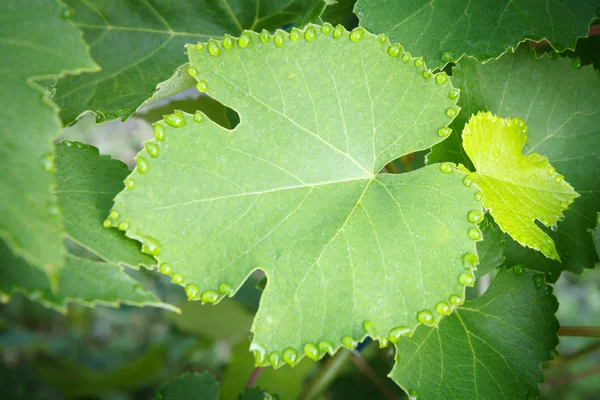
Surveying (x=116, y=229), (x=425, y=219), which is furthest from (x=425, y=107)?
(x=116, y=229)

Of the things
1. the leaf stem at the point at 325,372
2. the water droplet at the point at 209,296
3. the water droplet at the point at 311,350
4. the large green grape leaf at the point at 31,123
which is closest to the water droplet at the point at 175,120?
the large green grape leaf at the point at 31,123

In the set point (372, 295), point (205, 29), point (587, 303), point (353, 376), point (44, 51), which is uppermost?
point (44, 51)

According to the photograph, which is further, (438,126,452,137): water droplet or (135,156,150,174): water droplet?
(438,126,452,137): water droplet

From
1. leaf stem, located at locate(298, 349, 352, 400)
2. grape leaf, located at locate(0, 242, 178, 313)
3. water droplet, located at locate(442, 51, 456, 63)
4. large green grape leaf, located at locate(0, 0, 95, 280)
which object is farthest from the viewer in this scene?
leaf stem, located at locate(298, 349, 352, 400)

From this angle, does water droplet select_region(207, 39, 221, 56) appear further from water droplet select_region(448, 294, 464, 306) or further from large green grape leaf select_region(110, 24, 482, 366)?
water droplet select_region(448, 294, 464, 306)

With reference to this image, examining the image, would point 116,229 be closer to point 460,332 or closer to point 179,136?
point 179,136

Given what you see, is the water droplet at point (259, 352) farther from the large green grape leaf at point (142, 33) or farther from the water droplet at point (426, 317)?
the large green grape leaf at point (142, 33)

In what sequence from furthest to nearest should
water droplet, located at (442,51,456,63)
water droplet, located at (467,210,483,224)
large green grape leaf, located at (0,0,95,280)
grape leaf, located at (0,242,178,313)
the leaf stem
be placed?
the leaf stem, water droplet, located at (442,51,456,63), water droplet, located at (467,210,483,224), grape leaf, located at (0,242,178,313), large green grape leaf, located at (0,0,95,280)

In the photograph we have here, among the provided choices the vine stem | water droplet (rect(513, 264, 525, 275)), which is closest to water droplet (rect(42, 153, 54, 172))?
water droplet (rect(513, 264, 525, 275))
